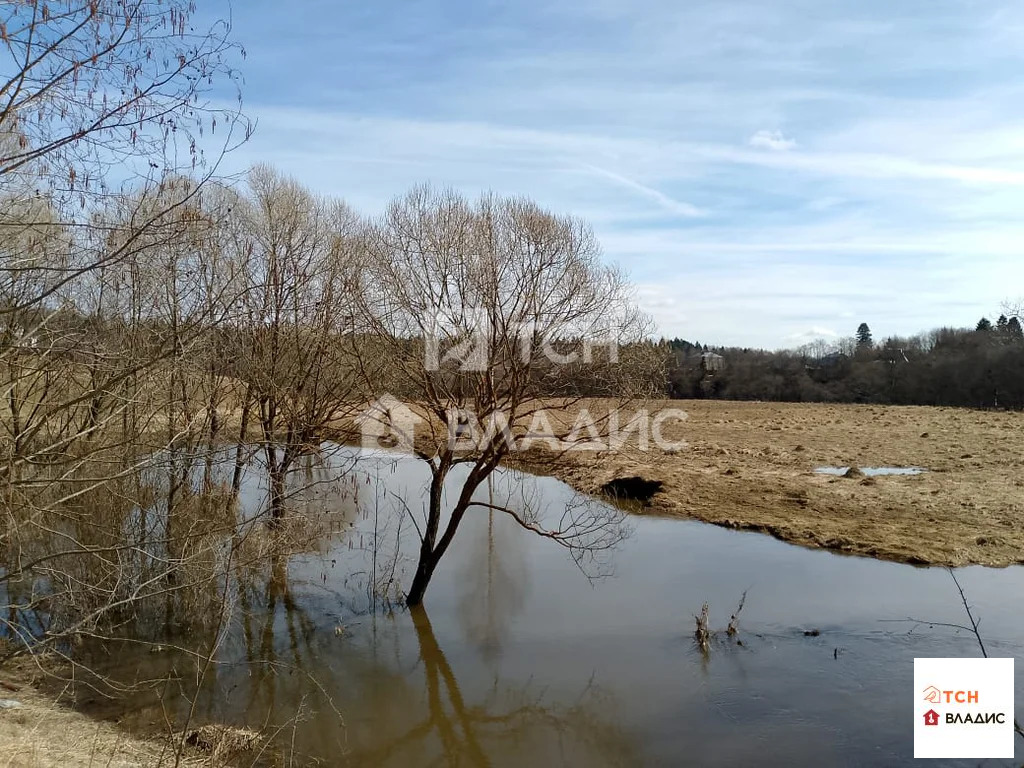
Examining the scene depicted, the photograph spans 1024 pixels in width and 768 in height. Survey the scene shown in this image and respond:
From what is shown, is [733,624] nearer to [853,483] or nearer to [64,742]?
[64,742]

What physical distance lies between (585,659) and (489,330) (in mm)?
4831

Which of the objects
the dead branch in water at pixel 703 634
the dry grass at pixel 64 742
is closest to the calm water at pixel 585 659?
the dead branch in water at pixel 703 634

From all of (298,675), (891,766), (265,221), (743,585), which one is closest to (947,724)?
(891,766)

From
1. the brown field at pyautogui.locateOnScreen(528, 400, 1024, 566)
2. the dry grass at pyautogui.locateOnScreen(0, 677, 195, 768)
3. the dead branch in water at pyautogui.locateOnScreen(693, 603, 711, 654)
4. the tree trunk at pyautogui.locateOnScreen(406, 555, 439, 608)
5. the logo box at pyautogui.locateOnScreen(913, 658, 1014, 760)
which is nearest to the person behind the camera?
the dry grass at pyautogui.locateOnScreen(0, 677, 195, 768)

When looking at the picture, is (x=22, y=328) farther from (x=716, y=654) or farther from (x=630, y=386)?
(x=716, y=654)

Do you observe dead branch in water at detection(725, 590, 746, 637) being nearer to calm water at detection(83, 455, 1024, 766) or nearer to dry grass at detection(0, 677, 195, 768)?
calm water at detection(83, 455, 1024, 766)

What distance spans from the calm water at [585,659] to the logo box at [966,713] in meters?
0.24

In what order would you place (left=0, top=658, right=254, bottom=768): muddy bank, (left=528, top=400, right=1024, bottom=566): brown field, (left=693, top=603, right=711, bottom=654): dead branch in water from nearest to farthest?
(left=0, top=658, right=254, bottom=768): muddy bank → (left=693, top=603, right=711, bottom=654): dead branch in water → (left=528, top=400, right=1024, bottom=566): brown field

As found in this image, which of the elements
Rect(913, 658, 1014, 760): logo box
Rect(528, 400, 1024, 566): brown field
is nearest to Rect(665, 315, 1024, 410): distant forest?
Rect(528, 400, 1024, 566): brown field

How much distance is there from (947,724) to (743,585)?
5239 mm

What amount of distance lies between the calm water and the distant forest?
2870 centimetres

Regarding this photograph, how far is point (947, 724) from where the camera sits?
7555 millimetres

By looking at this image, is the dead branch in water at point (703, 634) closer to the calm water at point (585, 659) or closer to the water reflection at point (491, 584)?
the calm water at point (585, 659)

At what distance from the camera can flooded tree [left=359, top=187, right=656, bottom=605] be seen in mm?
10844
